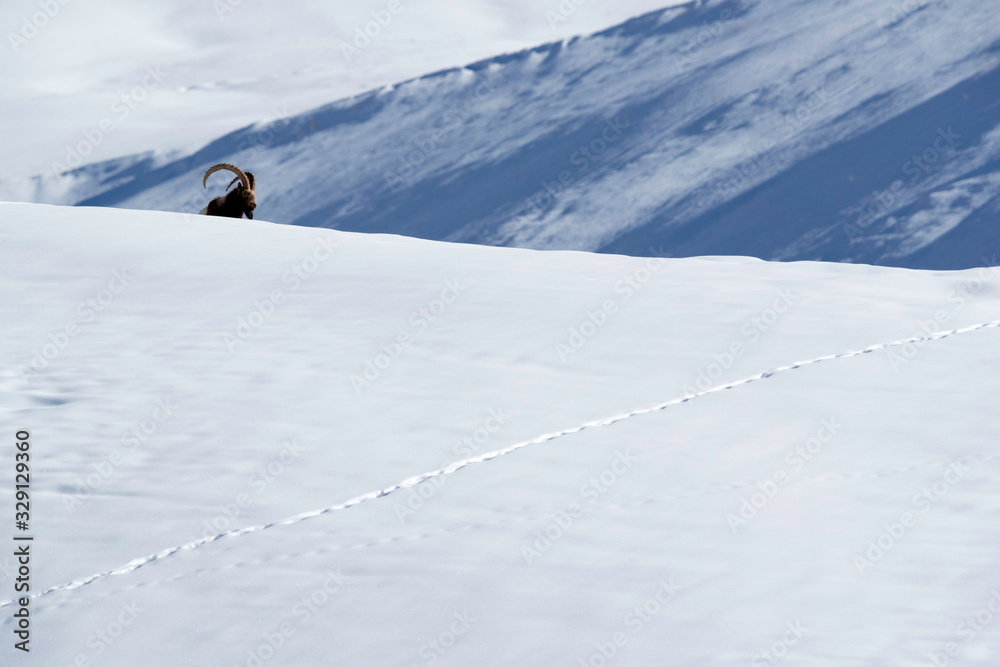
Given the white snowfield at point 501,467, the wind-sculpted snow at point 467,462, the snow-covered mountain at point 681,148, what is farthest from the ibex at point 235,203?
the snow-covered mountain at point 681,148

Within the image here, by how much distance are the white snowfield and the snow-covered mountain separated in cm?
853

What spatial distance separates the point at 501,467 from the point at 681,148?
12856 millimetres

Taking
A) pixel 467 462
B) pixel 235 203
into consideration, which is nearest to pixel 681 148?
pixel 235 203

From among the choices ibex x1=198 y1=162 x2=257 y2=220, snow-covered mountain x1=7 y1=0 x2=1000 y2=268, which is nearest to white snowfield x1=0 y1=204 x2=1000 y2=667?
ibex x1=198 y1=162 x2=257 y2=220

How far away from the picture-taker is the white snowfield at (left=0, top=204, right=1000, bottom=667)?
6.15ft

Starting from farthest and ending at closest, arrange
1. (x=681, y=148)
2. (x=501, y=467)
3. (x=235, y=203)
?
(x=681, y=148) < (x=235, y=203) < (x=501, y=467)

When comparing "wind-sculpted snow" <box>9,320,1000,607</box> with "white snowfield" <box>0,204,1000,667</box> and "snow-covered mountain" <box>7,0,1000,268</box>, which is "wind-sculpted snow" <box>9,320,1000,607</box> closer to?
"white snowfield" <box>0,204,1000,667</box>

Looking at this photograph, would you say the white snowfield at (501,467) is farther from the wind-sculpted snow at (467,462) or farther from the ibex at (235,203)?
the ibex at (235,203)

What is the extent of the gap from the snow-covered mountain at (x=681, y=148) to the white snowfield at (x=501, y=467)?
8531 mm

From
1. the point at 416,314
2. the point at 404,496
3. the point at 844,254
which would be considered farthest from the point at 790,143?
the point at 404,496

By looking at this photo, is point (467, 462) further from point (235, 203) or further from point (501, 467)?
point (235, 203)

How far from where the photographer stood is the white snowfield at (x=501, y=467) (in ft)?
6.15

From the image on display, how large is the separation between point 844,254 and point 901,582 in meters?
10.2

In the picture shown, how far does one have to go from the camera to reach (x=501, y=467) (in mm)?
2363
